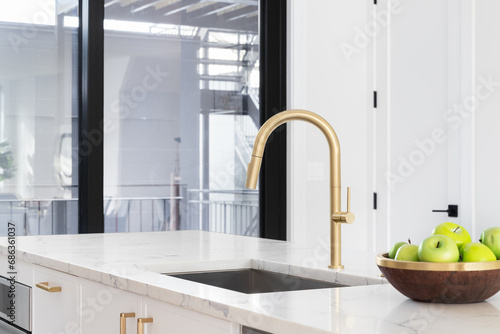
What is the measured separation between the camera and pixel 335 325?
959 millimetres

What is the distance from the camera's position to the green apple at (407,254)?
114 centimetres

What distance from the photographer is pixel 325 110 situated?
3990 mm

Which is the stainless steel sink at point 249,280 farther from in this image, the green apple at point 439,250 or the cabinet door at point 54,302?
the green apple at point 439,250

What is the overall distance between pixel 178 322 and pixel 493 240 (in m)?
0.59

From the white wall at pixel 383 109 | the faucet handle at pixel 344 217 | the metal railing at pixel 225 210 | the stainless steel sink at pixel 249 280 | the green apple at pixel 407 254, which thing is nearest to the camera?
the green apple at pixel 407 254

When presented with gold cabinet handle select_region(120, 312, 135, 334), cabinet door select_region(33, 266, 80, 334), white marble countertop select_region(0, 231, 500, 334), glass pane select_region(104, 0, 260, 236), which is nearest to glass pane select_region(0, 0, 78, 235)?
glass pane select_region(104, 0, 260, 236)

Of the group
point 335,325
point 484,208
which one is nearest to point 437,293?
point 335,325

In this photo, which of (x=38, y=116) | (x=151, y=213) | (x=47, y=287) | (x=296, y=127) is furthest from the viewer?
(x=296, y=127)

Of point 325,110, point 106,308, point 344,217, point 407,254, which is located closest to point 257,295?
point 407,254

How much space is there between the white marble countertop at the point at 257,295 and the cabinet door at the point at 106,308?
27mm

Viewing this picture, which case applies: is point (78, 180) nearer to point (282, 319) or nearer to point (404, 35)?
point (404, 35)

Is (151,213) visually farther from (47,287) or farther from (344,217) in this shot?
(344,217)

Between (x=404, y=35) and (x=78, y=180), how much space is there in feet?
6.41

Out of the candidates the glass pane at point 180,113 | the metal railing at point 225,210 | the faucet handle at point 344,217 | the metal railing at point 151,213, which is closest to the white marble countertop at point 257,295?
the faucet handle at point 344,217
